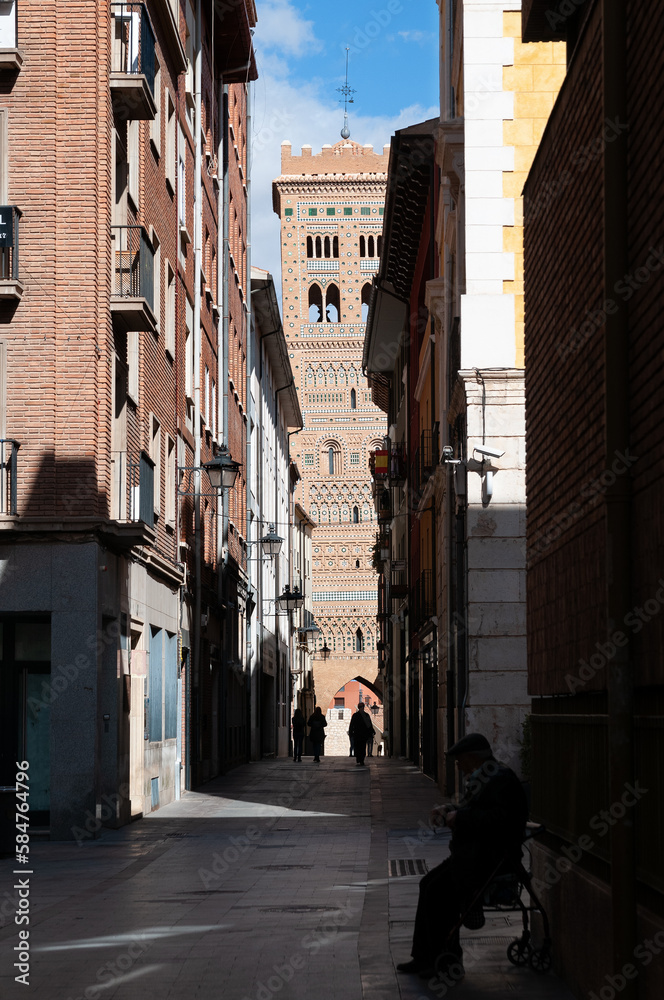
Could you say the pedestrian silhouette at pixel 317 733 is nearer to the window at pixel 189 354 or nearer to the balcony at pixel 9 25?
the window at pixel 189 354

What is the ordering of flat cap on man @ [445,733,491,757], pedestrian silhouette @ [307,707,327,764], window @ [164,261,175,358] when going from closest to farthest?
1. flat cap on man @ [445,733,491,757]
2. window @ [164,261,175,358]
3. pedestrian silhouette @ [307,707,327,764]

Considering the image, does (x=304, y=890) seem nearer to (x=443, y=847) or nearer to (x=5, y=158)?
(x=443, y=847)

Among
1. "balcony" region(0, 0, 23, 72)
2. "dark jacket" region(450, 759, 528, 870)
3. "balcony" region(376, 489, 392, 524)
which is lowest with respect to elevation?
"dark jacket" region(450, 759, 528, 870)

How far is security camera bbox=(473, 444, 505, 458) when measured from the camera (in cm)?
1859

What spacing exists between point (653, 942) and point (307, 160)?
8702 centimetres

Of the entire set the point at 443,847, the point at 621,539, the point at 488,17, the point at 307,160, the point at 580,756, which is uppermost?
the point at 307,160

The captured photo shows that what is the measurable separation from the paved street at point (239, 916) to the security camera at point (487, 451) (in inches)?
187

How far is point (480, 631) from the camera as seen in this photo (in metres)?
19.1

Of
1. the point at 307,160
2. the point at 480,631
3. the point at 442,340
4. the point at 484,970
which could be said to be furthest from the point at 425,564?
the point at 307,160

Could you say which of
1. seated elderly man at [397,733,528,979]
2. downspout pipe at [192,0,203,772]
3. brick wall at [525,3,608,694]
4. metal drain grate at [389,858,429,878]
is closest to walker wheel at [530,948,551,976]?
seated elderly man at [397,733,528,979]

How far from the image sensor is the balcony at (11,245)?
58.1ft

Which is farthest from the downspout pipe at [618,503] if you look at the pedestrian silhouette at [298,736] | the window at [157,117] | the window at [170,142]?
the pedestrian silhouette at [298,736]

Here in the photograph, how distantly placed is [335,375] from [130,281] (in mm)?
68706

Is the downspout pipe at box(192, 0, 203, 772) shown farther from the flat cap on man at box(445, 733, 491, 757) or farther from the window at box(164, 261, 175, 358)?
the flat cap on man at box(445, 733, 491, 757)
